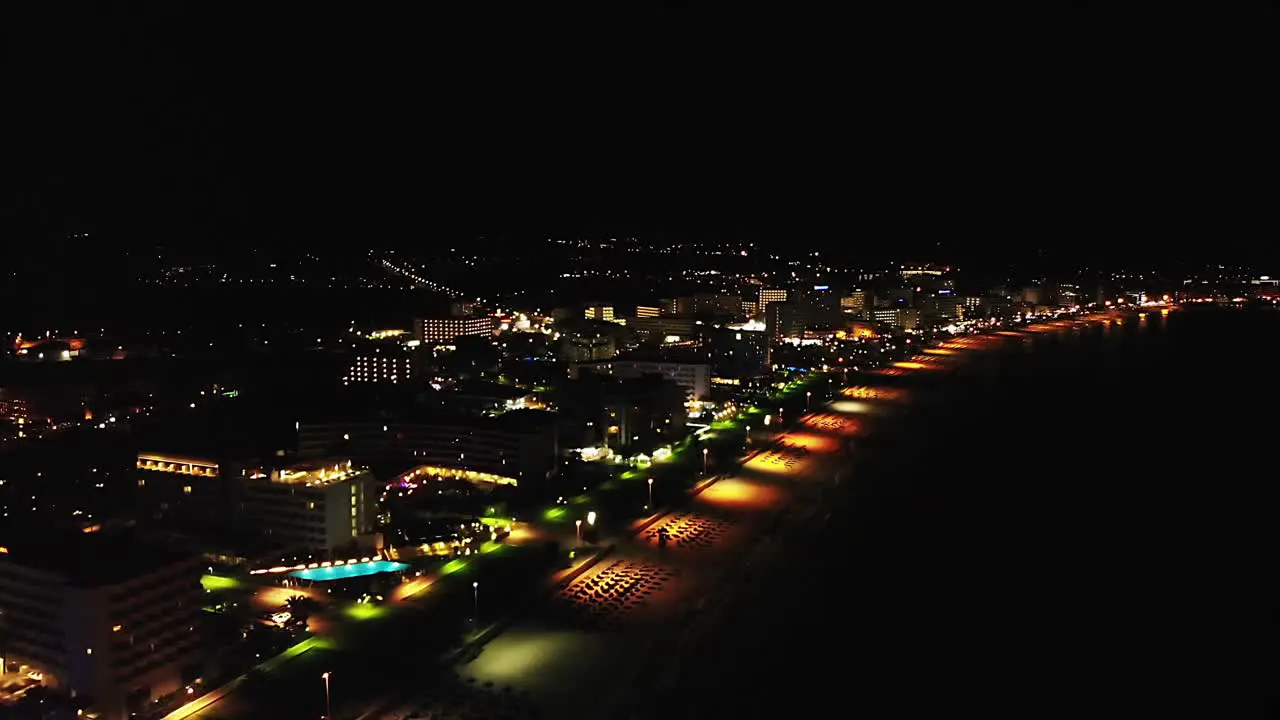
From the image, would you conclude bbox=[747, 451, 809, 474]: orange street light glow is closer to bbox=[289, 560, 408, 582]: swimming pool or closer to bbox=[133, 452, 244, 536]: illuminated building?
bbox=[289, 560, 408, 582]: swimming pool

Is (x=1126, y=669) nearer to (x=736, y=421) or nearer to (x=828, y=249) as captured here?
(x=736, y=421)

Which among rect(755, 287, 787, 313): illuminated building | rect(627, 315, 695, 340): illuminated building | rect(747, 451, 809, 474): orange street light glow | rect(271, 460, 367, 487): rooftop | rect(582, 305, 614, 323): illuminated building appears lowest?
rect(747, 451, 809, 474): orange street light glow

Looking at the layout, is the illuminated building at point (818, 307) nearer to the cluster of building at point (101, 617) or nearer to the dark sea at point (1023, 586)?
the dark sea at point (1023, 586)

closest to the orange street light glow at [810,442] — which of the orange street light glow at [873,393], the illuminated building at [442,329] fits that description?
the orange street light glow at [873,393]

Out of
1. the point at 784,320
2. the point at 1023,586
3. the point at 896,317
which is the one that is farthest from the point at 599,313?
the point at 1023,586

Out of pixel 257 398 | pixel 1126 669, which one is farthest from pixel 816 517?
pixel 257 398

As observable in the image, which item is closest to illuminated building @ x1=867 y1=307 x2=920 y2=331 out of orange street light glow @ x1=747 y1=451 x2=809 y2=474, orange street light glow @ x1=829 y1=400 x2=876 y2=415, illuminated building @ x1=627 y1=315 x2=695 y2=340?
illuminated building @ x1=627 y1=315 x2=695 y2=340
